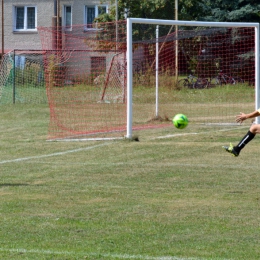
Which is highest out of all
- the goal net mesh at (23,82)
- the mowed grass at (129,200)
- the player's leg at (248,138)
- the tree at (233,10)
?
the tree at (233,10)

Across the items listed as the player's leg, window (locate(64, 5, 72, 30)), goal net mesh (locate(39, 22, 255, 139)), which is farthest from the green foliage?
the player's leg

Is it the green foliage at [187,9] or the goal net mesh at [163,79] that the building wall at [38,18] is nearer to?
the green foliage at [187,9]

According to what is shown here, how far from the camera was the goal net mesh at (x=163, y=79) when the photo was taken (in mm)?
20625

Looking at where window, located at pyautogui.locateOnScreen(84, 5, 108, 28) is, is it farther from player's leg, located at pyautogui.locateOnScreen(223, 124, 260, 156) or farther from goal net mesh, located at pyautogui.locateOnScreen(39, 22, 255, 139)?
player's leg, located at pyautogui.locateOnScreen(223, 124, 260, 156)

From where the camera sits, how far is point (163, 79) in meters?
21.1

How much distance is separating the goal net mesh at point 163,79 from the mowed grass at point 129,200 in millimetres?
4449

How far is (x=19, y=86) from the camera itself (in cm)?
3053

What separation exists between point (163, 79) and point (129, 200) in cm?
1198

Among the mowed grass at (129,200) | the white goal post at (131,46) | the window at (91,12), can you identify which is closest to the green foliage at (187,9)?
the window at (91,12)

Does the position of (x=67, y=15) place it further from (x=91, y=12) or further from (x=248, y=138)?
(x=248, y=138)

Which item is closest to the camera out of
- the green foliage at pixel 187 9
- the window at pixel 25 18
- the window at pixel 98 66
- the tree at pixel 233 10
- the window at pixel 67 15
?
the window at pixel 98 66

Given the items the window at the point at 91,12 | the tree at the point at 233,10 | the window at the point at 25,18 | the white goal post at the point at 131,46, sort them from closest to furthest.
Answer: the white goal post at the point at 131,46, the tree at the point at 233,10, the window at the point at 91,12, the window at the point at 25,18

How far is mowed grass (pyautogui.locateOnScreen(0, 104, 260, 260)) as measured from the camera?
700 cm

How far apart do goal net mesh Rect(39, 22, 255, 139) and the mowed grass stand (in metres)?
4.45
